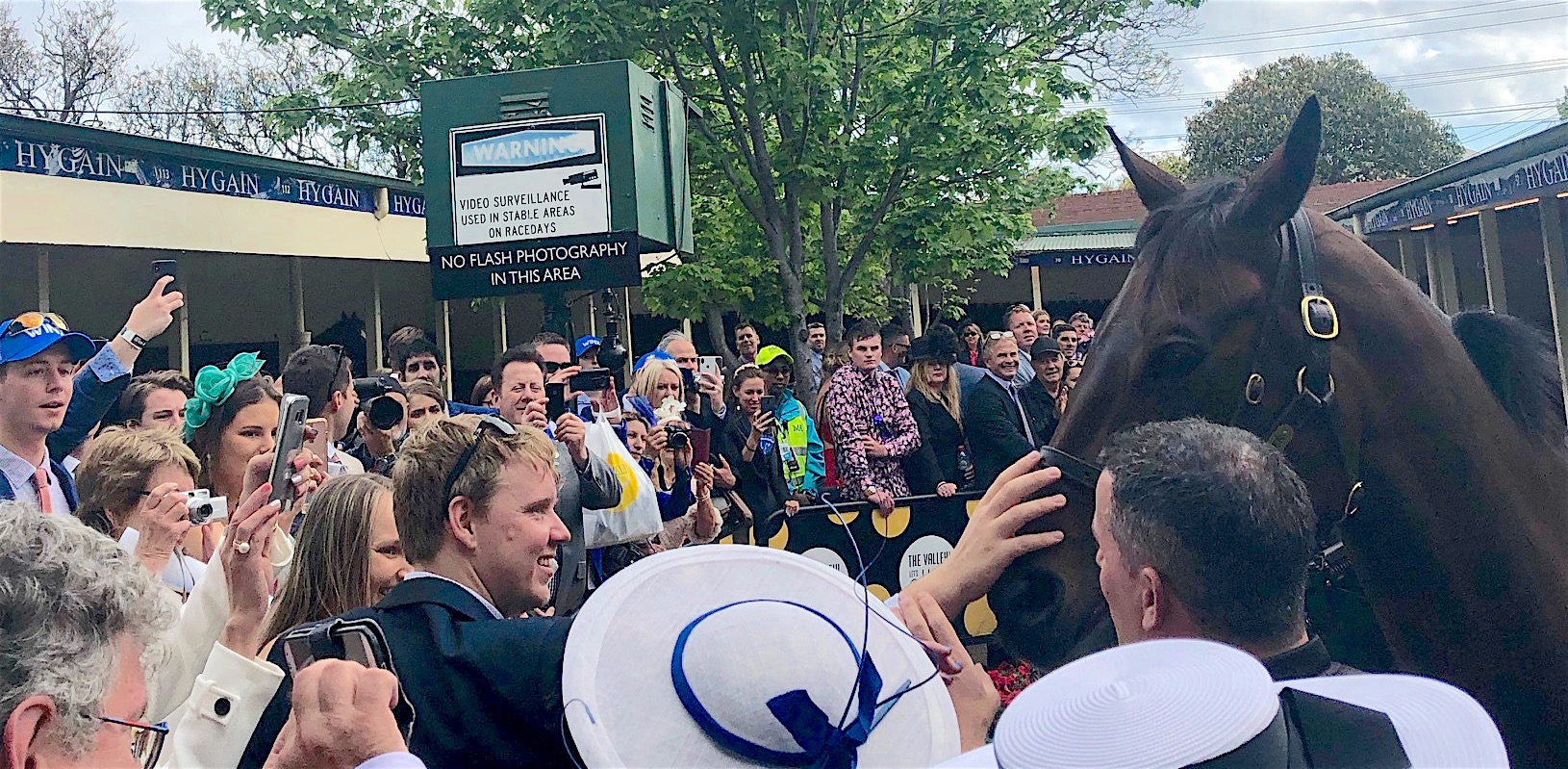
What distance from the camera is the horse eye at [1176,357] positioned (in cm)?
246

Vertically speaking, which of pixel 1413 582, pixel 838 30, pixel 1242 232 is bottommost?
pixel 1413 582

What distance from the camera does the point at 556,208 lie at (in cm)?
812

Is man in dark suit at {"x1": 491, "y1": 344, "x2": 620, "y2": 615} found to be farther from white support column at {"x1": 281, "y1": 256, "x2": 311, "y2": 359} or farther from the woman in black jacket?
white support column at {"x1": 281, "y1": 256, "x2": 311, "y2": 359}

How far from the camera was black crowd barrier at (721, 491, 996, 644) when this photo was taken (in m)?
6.18

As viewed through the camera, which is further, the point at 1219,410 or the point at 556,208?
the point at 556,208

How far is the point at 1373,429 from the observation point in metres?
2.42

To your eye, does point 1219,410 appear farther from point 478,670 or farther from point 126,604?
point 126,604

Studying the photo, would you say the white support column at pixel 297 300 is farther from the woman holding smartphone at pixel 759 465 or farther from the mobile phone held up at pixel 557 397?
the mobile phone held up at pixel 557 397

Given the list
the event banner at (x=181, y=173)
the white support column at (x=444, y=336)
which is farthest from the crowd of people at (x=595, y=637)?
the white support column at (x=444, y=336)

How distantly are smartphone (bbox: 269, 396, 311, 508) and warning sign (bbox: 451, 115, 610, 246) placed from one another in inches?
201

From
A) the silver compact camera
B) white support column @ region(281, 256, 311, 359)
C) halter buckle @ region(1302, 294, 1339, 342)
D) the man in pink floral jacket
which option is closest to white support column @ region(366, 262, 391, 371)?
white support column @ region(281, 256, 311, 359)

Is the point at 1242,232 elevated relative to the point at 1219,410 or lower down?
elevated

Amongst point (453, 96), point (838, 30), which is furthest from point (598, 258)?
point (838, 30)

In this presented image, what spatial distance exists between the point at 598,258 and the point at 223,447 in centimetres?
410
